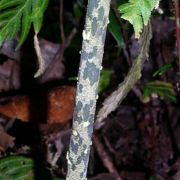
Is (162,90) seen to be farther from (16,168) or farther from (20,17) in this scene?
(20,17)

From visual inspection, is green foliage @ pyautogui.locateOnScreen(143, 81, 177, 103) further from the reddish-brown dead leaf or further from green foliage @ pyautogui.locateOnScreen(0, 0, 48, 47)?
green foliage @ pyautogui.locateOnScreen(0, 0, 48, 47)

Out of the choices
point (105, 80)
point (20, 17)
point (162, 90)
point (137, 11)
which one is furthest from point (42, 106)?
point (137, 11)

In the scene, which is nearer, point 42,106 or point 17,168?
point 17,168

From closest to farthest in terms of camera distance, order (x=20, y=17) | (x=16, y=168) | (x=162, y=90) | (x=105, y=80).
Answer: (x=20, y=17)
(x=16, y=168)
(x=162, y=90)
(x=105, y=80)

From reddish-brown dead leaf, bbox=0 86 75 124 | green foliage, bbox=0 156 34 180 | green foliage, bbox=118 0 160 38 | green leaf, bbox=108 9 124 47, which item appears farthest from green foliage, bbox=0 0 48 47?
reddish-brown dead leaf, bbox=0 86 75 124

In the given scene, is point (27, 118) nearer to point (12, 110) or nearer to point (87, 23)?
point (12, 110)

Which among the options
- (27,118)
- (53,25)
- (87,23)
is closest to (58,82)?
(27,118)

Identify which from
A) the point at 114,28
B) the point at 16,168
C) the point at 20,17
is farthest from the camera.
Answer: the point at 16,168
